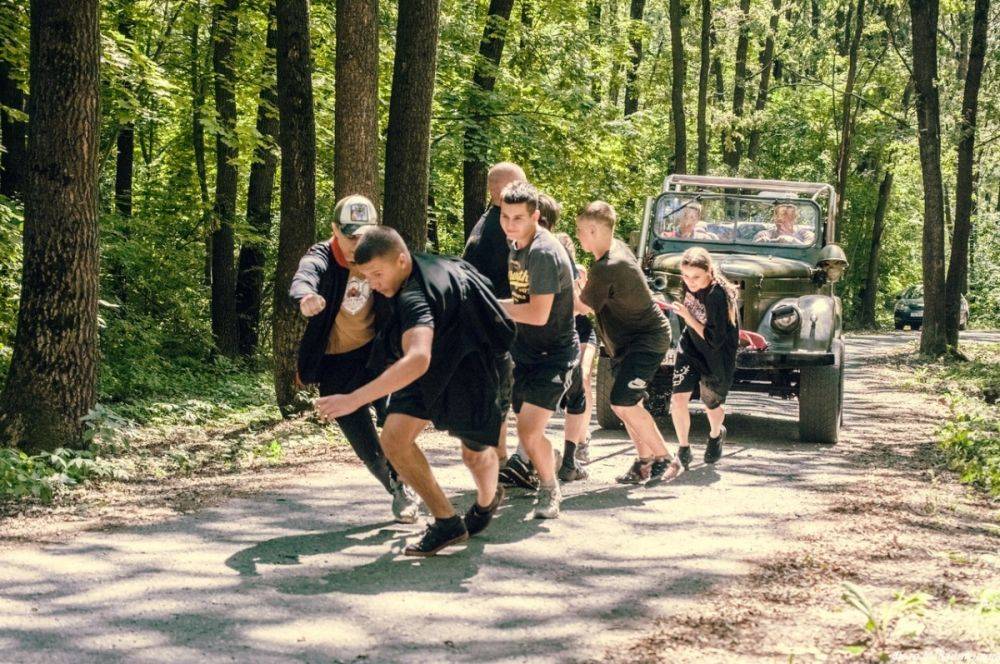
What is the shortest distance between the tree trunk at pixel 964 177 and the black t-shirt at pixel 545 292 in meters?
16.2

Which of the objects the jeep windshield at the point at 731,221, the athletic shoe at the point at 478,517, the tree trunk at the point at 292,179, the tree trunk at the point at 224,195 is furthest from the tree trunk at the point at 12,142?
the athletic shoe at the point at 478,517

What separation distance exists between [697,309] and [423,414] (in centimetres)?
385

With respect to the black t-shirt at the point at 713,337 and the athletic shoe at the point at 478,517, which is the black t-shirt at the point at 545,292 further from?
the black t-shirt at the point at 713,337

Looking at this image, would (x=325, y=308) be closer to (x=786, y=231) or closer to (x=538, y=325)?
(x=538, y=325)

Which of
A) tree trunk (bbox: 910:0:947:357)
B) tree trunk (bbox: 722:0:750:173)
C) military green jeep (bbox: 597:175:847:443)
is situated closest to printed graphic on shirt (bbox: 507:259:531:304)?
military green jeep (bbox: 597:175:847:443)

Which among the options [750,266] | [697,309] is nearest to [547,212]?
[697,309]

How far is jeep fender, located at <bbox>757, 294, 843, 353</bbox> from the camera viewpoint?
1086cm

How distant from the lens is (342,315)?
6.66 meters

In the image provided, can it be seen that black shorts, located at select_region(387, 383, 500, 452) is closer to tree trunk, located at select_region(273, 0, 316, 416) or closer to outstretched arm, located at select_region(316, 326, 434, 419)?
outstretched arm, located at select_region(316, 326, 434, 419)

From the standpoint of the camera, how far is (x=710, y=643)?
4.79 metres

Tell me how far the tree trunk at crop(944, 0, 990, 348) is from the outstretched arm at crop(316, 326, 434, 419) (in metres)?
18.3

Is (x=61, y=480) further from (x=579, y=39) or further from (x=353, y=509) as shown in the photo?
(x=579, y=39)

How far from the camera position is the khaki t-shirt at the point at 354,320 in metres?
6.57

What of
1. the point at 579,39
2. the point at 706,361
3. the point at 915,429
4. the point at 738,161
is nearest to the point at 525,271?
the point at 706,361
